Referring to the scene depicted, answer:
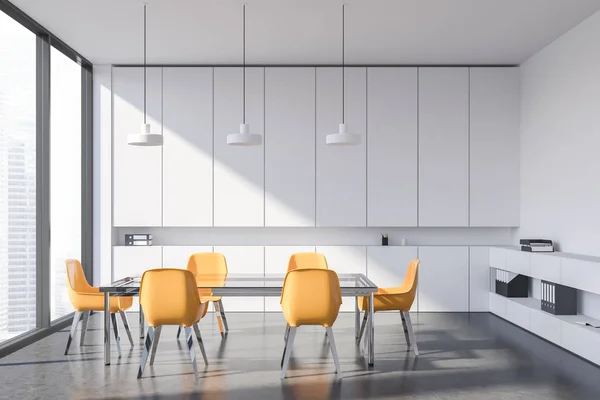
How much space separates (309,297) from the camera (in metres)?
4.63

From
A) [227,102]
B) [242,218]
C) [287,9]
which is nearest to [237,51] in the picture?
[227,102]

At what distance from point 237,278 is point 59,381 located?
70.4 inches

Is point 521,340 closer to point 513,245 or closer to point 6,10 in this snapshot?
point 513,245

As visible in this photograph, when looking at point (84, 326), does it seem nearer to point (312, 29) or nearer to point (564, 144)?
point (312, 29)

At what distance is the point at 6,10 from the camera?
18.6 ft

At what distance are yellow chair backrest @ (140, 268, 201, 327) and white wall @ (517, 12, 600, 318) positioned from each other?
4180 millimetres

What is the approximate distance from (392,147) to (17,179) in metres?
4.86

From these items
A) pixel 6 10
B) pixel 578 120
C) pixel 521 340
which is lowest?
pixel 521 340

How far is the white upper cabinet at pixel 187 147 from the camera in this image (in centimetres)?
802

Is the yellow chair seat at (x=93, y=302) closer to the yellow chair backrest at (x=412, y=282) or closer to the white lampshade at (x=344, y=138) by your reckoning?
the white lampshade at (x=344, y=138)

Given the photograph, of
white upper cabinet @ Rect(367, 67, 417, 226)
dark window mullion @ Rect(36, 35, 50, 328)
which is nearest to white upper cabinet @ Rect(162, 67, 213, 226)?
dark window mullion @ Rect(36, 35, 50, 328)

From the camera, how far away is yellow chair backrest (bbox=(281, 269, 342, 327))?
4.61 m

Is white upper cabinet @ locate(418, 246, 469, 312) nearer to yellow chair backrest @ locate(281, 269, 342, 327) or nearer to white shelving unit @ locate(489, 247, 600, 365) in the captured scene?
white shelving unit @ locate(489, 247, 600, 365)

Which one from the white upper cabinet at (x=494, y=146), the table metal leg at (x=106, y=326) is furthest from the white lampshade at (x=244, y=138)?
the white upper cabinet at (x=494, y=146)
